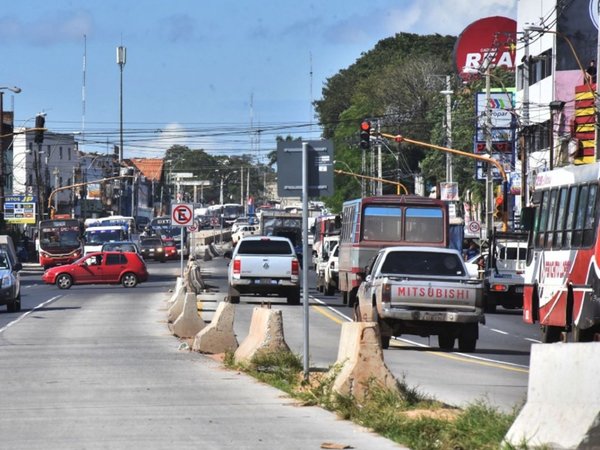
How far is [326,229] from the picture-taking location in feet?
230

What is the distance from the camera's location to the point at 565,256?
867 inches

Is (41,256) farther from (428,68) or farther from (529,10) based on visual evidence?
(428,68)

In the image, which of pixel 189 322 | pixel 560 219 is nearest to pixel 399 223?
pixel 189 322

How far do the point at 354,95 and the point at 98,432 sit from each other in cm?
12155

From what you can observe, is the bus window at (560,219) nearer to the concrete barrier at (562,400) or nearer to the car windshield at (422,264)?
the car windshield at (422,264)

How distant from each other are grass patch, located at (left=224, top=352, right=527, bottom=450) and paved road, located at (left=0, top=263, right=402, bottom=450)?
0.57 ft

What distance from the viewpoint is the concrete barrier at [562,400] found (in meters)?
8.87

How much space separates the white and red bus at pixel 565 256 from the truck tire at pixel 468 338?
100cm

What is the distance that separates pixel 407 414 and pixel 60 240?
226ft

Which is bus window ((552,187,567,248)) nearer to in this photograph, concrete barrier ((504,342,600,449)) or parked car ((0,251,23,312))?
concrete barrier ((504,342,600,449))

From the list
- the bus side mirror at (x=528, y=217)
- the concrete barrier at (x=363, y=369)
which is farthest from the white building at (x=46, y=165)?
the concrete barrier at (x=363, y=369)

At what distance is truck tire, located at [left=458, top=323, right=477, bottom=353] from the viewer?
2467 centimetres

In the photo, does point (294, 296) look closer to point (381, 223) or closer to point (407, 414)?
point (381, 223)

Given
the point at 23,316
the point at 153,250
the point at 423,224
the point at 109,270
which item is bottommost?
the point at 23,316
